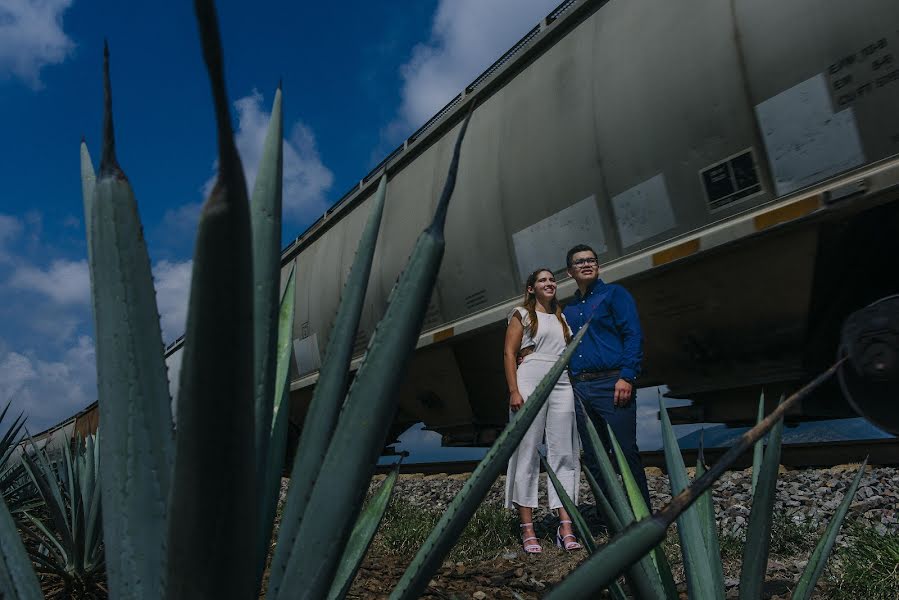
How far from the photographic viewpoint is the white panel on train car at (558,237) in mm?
4742

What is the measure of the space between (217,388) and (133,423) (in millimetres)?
193

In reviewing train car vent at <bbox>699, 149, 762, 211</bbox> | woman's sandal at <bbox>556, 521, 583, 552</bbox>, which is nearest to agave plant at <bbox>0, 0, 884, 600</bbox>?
woman's sandal at <bbox>556, 521, 583, 552</bbox>

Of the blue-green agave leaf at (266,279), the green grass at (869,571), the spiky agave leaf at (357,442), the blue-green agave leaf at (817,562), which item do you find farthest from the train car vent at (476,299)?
the spiky agave leaf at (357,442)

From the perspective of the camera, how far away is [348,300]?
0.67 m

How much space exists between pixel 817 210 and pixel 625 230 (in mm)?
1306

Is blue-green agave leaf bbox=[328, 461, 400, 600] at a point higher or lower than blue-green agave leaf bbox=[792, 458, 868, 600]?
higher

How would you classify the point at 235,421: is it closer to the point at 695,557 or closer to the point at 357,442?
the point at 357,442

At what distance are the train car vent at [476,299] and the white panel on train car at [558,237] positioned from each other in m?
0.52

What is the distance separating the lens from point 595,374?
11.7 ft

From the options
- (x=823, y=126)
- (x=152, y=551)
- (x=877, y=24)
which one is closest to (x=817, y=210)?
(x=823, y=126)

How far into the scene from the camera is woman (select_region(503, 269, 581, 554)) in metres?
3.55

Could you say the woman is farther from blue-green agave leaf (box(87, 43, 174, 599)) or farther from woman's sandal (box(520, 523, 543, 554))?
blue-green agave leaf (box(87, 43, 174, 599))

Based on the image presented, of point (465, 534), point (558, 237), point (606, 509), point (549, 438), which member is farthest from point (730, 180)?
point (606, 509)

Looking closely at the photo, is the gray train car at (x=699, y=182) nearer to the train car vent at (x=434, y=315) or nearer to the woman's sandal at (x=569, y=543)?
the train car vent at (x=434, y=315)
